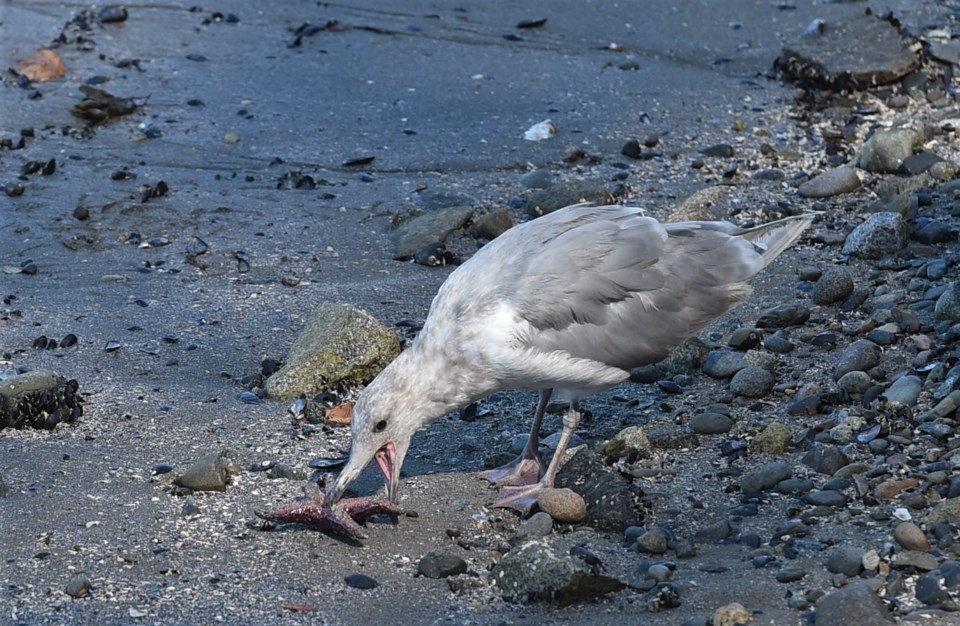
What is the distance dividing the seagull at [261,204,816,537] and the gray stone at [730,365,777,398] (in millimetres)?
443

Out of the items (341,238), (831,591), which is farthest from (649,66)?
(831,591)

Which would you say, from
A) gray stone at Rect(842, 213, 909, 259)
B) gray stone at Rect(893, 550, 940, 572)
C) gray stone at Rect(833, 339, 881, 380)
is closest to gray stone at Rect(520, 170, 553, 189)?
gray stone at Rect(842, 213, 909, 259)

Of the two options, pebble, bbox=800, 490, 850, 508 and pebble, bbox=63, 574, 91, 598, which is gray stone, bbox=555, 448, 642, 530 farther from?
pebble, bbox=63, 574, 91, 598

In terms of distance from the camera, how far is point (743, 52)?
9.98 meters

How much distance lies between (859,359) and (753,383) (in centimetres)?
49

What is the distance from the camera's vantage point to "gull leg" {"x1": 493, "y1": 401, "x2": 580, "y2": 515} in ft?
16.4

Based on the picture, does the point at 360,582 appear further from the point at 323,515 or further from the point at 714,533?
the point at 714,533

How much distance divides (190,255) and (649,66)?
415 centimetres

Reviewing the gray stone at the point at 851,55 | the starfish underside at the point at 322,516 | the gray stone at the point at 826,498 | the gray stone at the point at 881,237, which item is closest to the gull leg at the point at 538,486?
the starfish underside at the point at 322,516

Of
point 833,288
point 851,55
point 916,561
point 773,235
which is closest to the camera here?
point 916,561

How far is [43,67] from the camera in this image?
9.21 metres

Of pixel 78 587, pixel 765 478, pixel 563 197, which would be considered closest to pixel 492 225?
pixel 563 197

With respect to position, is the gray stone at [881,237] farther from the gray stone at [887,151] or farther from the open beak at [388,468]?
the open beak at [388,468]

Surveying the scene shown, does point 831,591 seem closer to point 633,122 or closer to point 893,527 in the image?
point 893,527
